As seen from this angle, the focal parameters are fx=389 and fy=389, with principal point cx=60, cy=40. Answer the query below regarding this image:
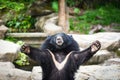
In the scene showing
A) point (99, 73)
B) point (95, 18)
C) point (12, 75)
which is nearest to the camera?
point (99, 73)

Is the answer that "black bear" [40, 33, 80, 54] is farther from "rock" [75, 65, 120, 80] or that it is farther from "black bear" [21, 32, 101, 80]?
"rock" [75, 65, 120, 80]

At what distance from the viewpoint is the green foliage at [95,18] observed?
12.0m

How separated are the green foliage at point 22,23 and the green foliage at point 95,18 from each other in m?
1.33

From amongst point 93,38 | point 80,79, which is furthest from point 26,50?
point 93,38

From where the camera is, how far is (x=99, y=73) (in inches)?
229

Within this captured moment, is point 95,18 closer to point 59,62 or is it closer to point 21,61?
point 21,61

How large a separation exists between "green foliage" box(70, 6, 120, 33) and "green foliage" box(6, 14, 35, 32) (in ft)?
4.35

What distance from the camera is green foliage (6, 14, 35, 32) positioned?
12008 millimetres

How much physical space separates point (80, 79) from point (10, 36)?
184 inches

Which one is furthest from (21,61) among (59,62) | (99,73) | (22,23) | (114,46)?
(22,23)

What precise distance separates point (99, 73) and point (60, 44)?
141cm

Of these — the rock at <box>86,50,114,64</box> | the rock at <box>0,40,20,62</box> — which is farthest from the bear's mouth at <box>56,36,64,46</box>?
the rock at <box>86,50,114,64</box>

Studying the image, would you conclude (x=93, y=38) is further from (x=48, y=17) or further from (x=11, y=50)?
(x=48, y=17)

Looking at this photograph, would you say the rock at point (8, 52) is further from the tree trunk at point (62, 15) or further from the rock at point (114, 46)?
the tree trunk at point (62, 15)
